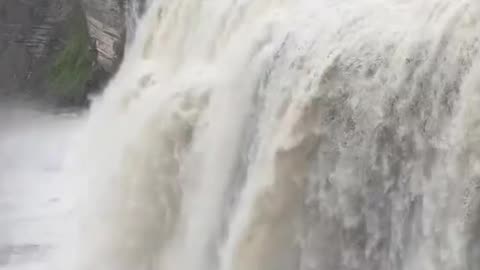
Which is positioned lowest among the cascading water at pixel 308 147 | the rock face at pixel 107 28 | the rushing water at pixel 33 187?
the rushing water at pixel 33 187

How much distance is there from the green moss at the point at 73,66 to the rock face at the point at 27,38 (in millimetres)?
236

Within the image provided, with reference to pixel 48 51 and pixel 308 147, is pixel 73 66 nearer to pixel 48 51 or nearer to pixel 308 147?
pixel 48 51

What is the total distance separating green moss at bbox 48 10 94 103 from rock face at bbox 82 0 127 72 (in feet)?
3.01

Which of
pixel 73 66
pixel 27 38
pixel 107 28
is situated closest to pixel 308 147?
pixel 107 28

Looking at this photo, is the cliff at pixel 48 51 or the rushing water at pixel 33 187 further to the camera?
the cliff at pixel 48 51

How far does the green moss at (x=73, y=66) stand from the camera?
15.5m

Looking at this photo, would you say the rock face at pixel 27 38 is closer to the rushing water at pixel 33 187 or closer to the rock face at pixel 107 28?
the rushing water at pixel 33 187

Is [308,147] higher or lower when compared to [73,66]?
higher

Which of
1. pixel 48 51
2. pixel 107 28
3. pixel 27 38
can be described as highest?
pixel 107 28

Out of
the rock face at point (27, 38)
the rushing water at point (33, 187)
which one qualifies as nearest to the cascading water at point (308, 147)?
the rushing water at point (33, 187)

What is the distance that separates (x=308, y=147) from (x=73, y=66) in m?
11.0

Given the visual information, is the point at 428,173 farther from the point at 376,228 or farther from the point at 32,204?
the point at 32,204

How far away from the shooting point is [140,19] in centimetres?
1159

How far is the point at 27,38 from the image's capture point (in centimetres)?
1609
